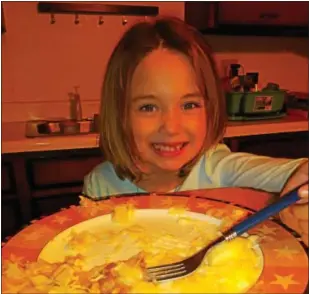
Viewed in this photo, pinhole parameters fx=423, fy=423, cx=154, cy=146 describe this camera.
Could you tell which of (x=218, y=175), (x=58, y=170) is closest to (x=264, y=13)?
(x=58, y=170)

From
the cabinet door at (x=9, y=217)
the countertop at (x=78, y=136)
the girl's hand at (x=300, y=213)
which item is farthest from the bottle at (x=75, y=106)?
the girl's hand at (x=300, y=213)

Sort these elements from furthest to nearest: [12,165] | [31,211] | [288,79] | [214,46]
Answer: [288,79]
[214,46]
[31,211]
[12,165]

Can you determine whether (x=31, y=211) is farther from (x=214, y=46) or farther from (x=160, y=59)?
(x=214, y=46)

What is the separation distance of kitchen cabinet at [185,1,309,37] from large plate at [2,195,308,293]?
152 cm

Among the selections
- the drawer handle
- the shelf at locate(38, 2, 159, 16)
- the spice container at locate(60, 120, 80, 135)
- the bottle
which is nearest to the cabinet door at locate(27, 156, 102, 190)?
the spice container at locate(60, 120, 80, 135)

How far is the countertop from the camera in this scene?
1.51 meters

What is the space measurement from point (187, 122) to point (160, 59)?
0.13m

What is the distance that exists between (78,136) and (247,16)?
3.24 ft

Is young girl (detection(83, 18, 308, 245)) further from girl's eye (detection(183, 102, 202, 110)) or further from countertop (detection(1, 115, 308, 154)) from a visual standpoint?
countertop (detection(1, 115, 308, 154))

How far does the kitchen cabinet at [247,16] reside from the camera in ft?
6.33

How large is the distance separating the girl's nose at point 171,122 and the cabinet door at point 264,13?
1.26 metres

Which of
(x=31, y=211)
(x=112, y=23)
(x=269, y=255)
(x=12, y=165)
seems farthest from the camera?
(x=112, y=23)

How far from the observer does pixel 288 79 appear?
7.93 ft

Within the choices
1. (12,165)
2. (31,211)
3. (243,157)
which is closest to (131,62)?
(243,157)
